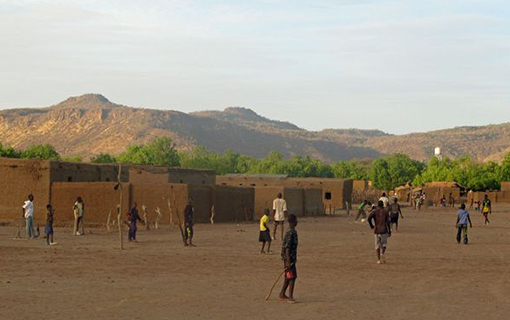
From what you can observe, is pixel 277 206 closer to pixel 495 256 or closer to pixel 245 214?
pixel 495 256

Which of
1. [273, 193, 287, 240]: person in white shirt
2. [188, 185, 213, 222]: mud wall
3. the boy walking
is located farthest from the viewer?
[188, 185, 213, 222]: mud wall

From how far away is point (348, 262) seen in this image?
76.0ft

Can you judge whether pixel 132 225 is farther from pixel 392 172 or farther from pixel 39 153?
pixel 392 172

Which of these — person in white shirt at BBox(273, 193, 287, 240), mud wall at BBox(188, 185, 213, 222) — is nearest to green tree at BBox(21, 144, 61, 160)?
mud wall at BBox(188, 185, 213, 222)

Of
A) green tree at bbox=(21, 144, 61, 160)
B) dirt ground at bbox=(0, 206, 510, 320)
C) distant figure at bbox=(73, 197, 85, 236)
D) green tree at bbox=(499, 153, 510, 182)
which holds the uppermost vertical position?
green tree at bbox=(21, 144, 61, 160)

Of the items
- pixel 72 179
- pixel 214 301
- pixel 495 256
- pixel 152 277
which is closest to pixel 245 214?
pixel 72 179

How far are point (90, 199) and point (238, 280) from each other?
66.2ft

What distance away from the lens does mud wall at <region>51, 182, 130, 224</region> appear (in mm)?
37406

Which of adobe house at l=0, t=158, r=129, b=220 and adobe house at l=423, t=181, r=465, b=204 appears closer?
adobe house at l=0, t=158, r=129, b=220

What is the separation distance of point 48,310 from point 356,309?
496 cm

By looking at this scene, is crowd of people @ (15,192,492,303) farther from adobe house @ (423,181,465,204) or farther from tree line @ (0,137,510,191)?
tree line @ (0,137,510,191)

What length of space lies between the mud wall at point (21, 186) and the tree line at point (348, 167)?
61028 millimetres

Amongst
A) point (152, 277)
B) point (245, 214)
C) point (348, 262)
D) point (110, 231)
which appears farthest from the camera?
point (245, 214)

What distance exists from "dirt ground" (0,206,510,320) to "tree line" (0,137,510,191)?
7512cm
